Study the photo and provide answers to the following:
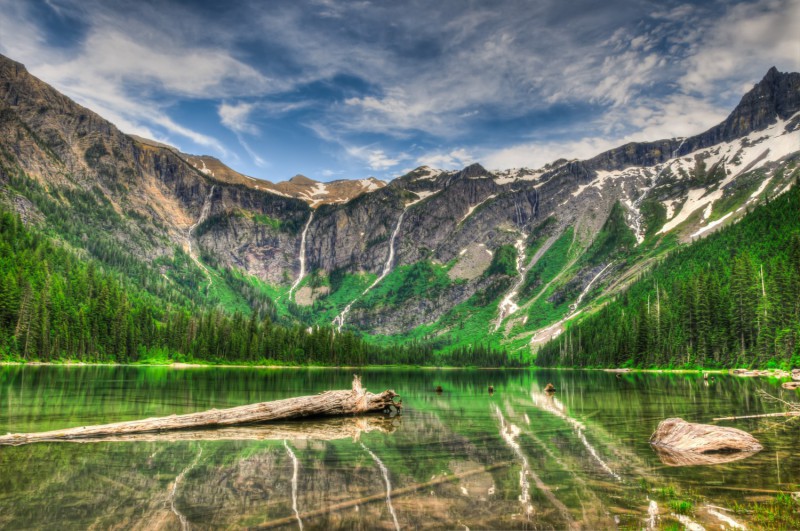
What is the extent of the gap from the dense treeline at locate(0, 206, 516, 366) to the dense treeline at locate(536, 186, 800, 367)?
322 ft

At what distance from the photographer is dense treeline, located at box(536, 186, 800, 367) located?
87.8m

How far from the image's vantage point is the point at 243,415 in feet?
88.4

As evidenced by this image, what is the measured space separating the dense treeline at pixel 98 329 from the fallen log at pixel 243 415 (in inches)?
4205

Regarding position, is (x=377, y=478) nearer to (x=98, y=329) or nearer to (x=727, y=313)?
(x=727, y=313)

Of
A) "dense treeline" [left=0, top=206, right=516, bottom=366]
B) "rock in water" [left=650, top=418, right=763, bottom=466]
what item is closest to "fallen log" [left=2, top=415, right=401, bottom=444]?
"rock in water" [left=650, top=418, right=763, bottom=466]

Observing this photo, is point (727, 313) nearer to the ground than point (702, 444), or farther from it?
farther from it

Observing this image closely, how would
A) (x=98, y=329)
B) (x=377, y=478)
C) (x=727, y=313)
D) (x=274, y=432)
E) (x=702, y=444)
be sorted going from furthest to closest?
(x=98, y=329) → (x=727, y=313) → (x=274, y=432) → (x=702, y=444) → (x=377, y=478)

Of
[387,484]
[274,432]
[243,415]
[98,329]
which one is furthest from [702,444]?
[98,329]

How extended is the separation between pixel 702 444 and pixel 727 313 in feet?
341

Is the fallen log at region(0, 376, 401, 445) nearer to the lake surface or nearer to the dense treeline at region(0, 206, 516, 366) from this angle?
the lake surface

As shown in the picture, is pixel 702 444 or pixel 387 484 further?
pixel 702 444

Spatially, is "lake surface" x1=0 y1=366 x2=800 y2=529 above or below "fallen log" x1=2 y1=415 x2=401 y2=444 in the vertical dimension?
above

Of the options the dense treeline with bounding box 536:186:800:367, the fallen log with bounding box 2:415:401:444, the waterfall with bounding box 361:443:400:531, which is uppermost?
the dense treeline with bounding box 536:186:800:367

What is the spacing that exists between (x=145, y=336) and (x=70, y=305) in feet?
81.6
